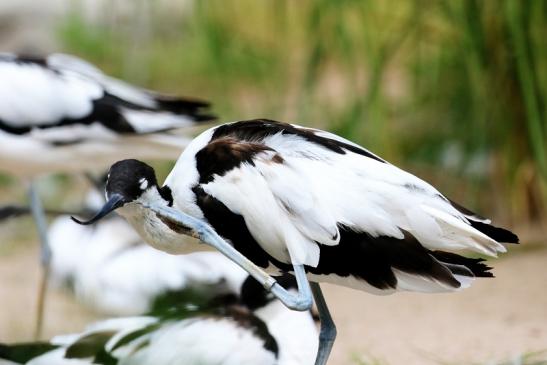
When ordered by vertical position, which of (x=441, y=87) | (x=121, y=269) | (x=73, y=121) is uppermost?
(x=441, y=87)

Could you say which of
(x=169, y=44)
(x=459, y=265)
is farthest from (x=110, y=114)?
(x=169, y=44)

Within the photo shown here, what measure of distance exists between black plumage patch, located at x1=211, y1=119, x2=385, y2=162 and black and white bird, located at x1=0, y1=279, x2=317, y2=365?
0.63 metres

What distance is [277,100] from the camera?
15.1 ft

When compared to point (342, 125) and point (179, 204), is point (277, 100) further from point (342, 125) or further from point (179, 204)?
point (179, 204)

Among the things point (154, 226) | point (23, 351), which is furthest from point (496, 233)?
point (23, 351)

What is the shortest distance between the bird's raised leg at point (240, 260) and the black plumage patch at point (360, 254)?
0.16 ft

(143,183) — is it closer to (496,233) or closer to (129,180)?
(129,180)

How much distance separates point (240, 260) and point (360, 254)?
217 mm

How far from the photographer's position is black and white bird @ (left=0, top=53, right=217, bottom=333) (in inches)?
123

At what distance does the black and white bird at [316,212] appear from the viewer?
76.0 inches

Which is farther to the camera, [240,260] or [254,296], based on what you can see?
[254,296]

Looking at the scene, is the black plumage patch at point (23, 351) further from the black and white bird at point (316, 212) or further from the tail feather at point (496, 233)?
the tail feather at point (496, 233)

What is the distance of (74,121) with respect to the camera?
3146 mm

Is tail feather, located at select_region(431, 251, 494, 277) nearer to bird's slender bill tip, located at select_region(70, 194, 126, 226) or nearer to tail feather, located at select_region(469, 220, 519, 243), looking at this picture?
tail feather, located at select_region(469, 220, 519, 243)
